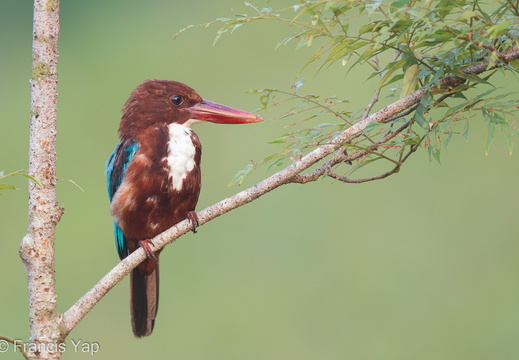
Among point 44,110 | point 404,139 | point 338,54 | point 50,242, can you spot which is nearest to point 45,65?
point 44,110

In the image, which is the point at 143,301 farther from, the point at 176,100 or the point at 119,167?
the point at 176,100

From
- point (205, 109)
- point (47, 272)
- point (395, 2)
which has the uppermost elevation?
point (205, 109)

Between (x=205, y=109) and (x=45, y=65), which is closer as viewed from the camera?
(x=45, y=65)

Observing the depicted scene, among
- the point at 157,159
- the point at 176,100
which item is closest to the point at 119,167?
the point at 157,159

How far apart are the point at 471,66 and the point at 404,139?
0.63 ft

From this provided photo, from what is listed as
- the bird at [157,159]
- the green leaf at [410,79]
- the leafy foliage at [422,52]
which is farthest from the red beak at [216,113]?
the green leaf at [410,79]

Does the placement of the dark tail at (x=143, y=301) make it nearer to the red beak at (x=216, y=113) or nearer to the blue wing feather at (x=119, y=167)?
the blue wing feather at (x=119, y=167)

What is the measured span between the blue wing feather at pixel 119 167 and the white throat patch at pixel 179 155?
11 cm

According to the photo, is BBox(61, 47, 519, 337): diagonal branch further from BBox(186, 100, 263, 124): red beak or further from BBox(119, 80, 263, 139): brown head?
BBox(119, 80, 263, 139): brown head

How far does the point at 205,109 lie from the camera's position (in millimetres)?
2182

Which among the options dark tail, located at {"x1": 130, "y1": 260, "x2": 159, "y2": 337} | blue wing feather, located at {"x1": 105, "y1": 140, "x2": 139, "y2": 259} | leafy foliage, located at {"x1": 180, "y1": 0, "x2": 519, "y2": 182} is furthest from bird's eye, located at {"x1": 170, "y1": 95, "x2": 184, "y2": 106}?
leafy foliage, located at {"x1": 180, "y1": 0, "x2": 519, "y2": 182}

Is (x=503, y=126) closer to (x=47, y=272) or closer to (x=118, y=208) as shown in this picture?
(x=47, y=272)

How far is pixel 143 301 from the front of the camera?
231 cm

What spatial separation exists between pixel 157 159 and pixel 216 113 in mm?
220
